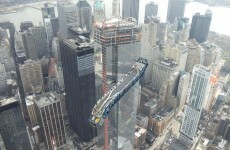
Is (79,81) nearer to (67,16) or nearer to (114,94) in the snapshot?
(114,94)

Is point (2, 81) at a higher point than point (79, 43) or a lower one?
lower

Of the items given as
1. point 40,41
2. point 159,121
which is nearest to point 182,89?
point 159,121

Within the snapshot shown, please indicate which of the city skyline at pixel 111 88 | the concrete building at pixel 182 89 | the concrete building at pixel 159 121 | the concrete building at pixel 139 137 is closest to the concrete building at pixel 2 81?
the city skyline at pixel 111 88

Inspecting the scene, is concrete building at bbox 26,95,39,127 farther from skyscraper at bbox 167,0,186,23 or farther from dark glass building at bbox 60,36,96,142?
skyscraper at bbox 167,0,186,23

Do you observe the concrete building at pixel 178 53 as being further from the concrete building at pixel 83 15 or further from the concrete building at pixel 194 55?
the concrete building at pixel 83 15

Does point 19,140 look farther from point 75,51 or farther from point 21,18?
point 21,18

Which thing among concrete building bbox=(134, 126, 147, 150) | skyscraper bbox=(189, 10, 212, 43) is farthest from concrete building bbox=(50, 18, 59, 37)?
concrete building bbox=(134, 126, 147, 150)
